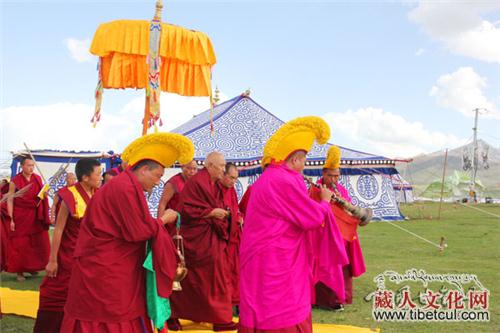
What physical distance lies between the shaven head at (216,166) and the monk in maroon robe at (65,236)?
48.6 inches

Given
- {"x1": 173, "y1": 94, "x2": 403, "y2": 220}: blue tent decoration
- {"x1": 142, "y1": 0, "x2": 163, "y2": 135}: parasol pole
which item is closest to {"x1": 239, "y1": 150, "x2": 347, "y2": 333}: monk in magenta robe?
{"x1": 142, "y1": 0, "x2": 163, "y2": 135}: parasol pole

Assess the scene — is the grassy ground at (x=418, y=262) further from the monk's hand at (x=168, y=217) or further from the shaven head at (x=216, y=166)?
the monk's hand at (x=168, y=217)

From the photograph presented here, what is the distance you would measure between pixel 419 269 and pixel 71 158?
11056 mm

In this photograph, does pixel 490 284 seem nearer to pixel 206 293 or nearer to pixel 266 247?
pixel 206 293

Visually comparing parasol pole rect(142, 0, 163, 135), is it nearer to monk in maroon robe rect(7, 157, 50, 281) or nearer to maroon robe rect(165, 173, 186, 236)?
maroon robe rect(165, 173, 186, 236)

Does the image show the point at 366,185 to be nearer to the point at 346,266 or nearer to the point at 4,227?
the point at 346,266

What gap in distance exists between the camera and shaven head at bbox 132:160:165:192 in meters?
3.44

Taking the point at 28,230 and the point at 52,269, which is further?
the point at 28,230

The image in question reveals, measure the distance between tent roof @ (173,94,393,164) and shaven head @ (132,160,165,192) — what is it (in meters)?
12.0

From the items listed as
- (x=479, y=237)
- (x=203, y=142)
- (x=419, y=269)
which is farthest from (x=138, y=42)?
(x=479, y=237)

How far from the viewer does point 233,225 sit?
571cm

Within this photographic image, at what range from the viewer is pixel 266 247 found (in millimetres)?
3562

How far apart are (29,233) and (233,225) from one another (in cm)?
420

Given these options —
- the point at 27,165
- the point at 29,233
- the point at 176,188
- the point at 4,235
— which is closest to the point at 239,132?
the point at 29,233
